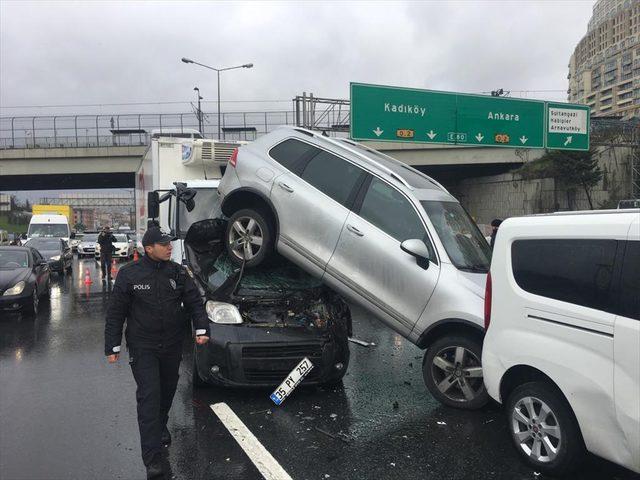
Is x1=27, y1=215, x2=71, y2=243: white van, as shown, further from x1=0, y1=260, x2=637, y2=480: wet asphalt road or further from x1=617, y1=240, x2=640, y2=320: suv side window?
x1=617, y1=240, x2=640, y2=320: suv side window

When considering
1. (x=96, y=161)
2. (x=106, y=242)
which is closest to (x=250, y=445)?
(x=106, y=242)

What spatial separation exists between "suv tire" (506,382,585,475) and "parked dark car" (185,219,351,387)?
6.25ft

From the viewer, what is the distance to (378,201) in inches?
225

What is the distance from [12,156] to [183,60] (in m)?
13.6

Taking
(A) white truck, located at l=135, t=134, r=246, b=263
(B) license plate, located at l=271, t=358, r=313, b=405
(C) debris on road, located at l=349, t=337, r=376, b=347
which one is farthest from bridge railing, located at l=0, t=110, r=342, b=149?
(B) license plate, located at l=271, t=358, r=313, b=405

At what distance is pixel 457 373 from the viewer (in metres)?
4.95

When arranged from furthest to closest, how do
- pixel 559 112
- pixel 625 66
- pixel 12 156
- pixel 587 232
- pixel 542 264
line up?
pixel 625 66 → pixel 12 156 → pixel 559 112 → pixel 542 264 → pixel 587 232

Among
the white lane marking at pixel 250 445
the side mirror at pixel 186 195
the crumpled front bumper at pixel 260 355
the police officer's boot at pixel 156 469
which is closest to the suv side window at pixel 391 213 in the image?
the crumpled front bumper at pixel 260 355

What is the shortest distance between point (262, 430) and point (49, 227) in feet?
78.6

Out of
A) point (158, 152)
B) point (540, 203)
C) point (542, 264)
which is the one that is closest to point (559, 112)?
point (540, 203)

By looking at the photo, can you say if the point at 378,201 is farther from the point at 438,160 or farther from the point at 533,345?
the point at 438,160

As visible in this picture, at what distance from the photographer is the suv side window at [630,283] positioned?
3.11 metres

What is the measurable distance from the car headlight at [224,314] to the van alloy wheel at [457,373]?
77.9 inches

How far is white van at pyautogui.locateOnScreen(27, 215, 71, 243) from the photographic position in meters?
24.7
